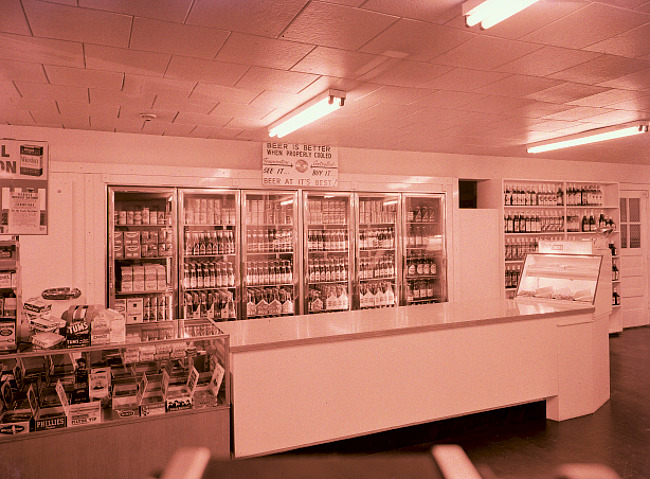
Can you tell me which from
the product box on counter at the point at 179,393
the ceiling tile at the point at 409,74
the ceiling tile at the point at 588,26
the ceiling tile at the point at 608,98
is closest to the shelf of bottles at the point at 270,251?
the ceiling tile at the point at 409,74

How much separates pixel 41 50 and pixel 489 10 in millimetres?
2726

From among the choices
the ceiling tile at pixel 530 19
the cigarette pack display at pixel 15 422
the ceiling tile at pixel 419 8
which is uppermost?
the ceiling tile at pixel 530 19

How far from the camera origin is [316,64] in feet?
11.6

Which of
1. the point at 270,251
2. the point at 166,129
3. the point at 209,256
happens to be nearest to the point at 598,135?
the point at 270,251

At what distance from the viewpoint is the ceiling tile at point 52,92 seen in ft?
12.9

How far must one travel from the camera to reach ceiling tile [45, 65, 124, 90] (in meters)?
3.58

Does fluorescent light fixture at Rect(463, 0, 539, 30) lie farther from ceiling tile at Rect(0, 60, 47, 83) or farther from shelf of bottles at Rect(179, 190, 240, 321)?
shelf of bottles at Rect(179, 190, 240, 321)

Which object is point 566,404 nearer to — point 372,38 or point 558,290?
point 558,290

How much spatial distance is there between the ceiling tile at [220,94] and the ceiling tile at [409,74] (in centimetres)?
110

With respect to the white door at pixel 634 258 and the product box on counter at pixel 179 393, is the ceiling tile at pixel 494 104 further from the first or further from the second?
the white door at pixel 634 258

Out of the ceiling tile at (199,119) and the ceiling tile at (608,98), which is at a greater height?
the ceiling tile at (608,98)

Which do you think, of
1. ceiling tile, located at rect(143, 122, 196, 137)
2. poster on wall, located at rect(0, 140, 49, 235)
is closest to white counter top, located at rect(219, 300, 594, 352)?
poster on wall, located at rect(0, 140, 49, 235)

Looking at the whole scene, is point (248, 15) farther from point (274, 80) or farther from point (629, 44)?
point (629, 44)

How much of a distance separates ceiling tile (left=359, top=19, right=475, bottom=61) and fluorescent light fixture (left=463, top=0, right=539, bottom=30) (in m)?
0.35
